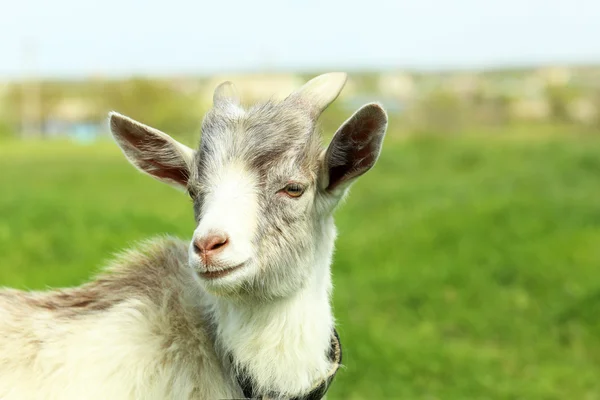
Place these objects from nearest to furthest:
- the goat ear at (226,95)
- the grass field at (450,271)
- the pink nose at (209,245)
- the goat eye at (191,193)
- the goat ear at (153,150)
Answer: the pink nose at (209,245) < the goat eye at (191,193) < the goat ear at (153,150) < the goat ear at (226,95) < the grass field at (450,271)

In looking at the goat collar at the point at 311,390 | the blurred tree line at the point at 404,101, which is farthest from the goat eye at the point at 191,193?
the blurred tree line at the point at 404,101

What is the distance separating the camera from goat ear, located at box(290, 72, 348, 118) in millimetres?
3381

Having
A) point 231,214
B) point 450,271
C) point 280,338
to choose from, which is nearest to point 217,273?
point 231,214

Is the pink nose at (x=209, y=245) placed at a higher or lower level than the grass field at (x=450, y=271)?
higher

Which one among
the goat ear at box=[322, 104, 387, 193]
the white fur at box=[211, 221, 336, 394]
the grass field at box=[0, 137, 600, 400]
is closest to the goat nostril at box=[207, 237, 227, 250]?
the white fur at box=[211, 221, 336, 394]

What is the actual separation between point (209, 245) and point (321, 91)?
39.3 inches

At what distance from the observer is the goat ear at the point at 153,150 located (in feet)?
10.8

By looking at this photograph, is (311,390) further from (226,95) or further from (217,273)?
(226,95)

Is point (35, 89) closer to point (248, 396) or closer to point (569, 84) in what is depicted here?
point (569, 84)

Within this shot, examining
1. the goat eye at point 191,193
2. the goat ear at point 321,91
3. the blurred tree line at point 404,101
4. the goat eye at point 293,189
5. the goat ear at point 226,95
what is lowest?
the blurred tree line at point 404,101

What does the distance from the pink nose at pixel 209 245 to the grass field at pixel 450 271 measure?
→ 3528 millimetres

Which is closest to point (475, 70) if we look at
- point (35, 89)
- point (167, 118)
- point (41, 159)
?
point (167, 118)

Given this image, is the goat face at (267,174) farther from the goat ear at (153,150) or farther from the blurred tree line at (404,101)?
the blurred tree line at (404,101)

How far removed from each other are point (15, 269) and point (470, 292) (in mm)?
5053
